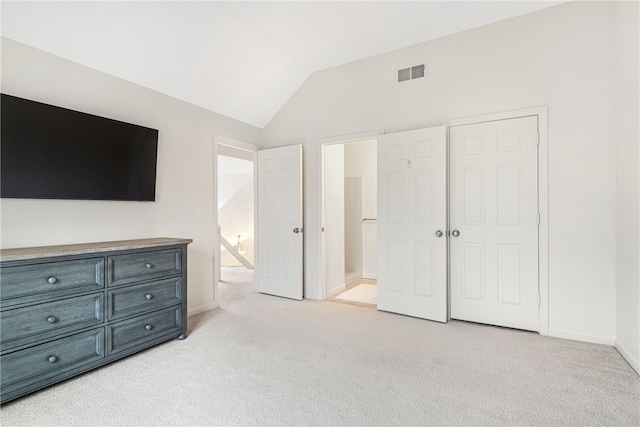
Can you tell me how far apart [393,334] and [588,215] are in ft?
6.54

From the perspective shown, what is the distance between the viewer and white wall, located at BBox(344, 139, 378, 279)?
5.41m

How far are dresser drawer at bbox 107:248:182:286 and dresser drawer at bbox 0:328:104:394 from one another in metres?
0.40

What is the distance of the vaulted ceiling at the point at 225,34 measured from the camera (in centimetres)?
239

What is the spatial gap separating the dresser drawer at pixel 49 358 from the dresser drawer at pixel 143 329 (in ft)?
0.28

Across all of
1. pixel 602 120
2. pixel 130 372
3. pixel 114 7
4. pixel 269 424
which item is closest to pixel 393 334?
pixel 269 424

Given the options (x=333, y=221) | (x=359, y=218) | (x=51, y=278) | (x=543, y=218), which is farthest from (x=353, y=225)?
(x=51, y=278)

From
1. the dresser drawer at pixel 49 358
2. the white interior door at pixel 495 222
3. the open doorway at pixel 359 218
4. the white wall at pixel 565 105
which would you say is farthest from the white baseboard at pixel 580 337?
the dresser drawer at pixel 49 358

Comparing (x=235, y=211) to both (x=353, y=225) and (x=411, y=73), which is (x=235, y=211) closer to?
(x=353, y=225)

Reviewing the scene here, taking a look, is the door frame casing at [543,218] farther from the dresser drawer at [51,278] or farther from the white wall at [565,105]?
the dresser drawer at [51,278]

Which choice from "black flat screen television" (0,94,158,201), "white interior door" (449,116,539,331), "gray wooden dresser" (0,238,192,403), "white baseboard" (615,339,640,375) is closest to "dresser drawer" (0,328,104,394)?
"gray wooden dresser" (0,238,192,403)

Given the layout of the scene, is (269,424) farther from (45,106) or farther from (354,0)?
(354,0)

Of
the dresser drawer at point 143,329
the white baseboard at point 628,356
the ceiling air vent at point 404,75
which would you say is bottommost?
the white baseboard at point 628,356

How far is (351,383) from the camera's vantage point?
6.88ft

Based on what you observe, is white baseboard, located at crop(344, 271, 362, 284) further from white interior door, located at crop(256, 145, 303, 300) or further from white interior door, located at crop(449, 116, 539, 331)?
white interior door, located at crop(449, 116, 539, 331)
